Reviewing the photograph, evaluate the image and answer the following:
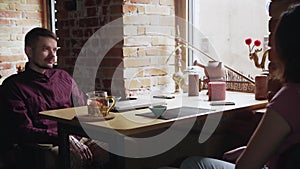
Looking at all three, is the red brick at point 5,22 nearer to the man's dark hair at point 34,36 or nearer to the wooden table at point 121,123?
the man's dark hair at point 34,36

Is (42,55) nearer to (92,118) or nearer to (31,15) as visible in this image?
(92,118)

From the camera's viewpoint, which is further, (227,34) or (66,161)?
(227,34)

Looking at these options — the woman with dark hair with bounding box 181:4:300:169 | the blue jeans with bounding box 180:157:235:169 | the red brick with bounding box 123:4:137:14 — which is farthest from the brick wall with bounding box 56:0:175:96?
the woman with dark hair with bounding box 181:4:300:169

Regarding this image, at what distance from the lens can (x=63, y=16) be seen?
3.24 metres

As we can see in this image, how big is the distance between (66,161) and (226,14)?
5.09 ft

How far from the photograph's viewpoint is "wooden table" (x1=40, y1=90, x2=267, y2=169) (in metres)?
1.75

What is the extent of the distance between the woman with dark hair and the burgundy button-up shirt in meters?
1.33

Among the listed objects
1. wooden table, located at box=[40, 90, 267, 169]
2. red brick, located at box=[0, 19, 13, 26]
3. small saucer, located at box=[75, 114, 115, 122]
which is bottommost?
wooden table, located at box=[40, 90, 267, 169]

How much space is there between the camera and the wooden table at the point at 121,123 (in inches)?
68.7

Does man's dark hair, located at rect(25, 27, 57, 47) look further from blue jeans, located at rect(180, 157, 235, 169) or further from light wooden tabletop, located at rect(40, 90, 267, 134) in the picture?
blue jeans, located at rect(180, 157, 235, 169)

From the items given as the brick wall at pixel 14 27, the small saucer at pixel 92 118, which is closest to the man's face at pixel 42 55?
the small saucer at pixel 92 118

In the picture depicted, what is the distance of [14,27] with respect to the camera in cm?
371

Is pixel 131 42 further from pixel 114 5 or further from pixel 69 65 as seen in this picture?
pixel 69 65

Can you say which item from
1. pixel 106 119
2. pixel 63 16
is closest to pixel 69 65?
pixel 63 16
